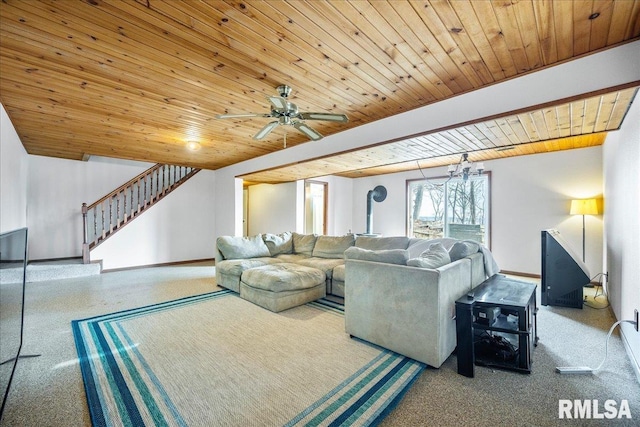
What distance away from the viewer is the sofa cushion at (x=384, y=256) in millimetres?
2359

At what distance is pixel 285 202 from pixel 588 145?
6.21 meters

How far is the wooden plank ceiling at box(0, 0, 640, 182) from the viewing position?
1699 mm

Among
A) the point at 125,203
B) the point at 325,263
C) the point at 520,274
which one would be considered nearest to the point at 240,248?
the point at 325,263

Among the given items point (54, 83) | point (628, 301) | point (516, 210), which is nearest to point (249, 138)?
point (54, 83)

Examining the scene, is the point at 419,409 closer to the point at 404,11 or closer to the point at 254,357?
the point at 254,357

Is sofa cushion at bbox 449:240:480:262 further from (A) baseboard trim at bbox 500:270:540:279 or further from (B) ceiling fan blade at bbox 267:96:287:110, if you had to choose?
(A) baseboard trim at bbox 500:270:540:279

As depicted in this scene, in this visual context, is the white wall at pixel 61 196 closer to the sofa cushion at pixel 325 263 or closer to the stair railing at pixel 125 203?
the stair railing at pixel 125 203

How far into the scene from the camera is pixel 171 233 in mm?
6562

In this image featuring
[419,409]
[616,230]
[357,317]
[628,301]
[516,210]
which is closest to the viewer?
[419,409]

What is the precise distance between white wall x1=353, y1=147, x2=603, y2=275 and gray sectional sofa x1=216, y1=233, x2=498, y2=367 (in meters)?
2.64

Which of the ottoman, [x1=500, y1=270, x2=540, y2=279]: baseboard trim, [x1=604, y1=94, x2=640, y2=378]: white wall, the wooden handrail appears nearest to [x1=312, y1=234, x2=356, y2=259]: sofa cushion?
the ottoman

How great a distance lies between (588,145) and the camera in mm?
4609

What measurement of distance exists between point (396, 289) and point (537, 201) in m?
4.64

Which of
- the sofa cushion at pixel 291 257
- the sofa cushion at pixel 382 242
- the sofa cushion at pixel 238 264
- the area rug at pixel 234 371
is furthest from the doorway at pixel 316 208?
the area rug at pixel 234 371
